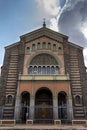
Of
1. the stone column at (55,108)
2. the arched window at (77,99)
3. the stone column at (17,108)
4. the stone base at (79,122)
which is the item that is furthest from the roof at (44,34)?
the stone base at (79,122)

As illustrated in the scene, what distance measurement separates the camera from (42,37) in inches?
1088

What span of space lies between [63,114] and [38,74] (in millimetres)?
7124

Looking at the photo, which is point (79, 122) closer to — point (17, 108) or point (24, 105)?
point (24, 105)

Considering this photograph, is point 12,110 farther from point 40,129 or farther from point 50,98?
point 40,129

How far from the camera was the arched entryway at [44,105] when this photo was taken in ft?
73.2

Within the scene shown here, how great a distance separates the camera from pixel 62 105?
22391 millimetres

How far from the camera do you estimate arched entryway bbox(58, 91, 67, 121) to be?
22.1m

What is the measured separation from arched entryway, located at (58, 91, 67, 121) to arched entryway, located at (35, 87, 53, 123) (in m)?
1.28

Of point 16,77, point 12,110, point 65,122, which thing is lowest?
point 65,122

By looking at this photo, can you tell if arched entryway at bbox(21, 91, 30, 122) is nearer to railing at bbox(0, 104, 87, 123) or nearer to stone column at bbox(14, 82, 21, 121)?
railing at bbox(0, 104, 87, 123)

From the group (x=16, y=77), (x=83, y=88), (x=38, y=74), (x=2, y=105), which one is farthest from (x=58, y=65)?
(x=2, y=105)

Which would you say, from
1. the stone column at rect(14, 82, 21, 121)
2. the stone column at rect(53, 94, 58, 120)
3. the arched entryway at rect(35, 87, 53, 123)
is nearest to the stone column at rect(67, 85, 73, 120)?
the stone column at rect(53, 94, 58, 120)

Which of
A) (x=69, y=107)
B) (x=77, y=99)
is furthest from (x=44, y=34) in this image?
(x=69, y=107)

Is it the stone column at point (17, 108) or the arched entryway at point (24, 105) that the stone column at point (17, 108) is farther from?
the arched entryway at point (24, 105)
